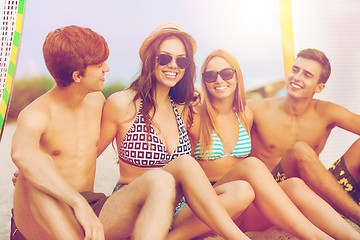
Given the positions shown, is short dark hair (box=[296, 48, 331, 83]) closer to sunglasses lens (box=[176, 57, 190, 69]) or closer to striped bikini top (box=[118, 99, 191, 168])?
sunglasses lens (box=[176, 57, 190, 69])

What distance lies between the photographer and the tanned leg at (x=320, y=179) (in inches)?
79.7

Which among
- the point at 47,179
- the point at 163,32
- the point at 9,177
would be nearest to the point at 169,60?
the point at 163,32

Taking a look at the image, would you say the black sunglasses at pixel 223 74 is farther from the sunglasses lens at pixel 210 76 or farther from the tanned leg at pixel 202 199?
the tanned leg at pixel 202 199

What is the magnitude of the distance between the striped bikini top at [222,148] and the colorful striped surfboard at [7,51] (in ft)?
4.15

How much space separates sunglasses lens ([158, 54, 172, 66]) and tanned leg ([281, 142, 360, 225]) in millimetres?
875

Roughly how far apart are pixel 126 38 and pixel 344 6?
6.00ft

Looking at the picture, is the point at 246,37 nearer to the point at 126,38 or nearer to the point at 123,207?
the point at 126,38

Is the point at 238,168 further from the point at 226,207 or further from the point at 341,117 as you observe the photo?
the point at 341,117

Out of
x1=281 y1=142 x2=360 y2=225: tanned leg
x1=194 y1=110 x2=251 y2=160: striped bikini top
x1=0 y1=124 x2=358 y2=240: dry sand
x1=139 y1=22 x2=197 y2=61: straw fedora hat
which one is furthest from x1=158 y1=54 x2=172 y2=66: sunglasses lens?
x1=0 y1=124 x2=358 y2=240: dry sand

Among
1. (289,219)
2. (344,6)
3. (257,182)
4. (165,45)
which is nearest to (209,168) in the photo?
(257,182)

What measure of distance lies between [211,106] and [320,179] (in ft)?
2.48

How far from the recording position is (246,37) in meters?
3.13

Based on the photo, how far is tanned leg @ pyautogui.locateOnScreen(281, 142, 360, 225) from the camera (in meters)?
2.03

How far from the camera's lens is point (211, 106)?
7.63ft
